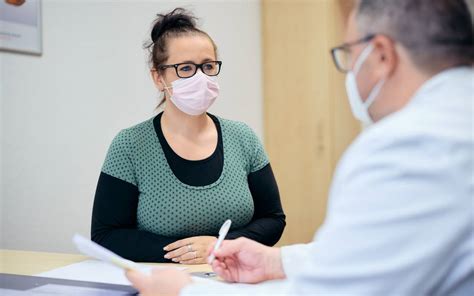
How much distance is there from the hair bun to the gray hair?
3.55 ft

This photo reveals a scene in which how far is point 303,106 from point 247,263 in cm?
217

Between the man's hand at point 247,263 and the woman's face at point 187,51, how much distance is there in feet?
2.44

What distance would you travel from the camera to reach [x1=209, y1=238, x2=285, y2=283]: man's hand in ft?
3.64

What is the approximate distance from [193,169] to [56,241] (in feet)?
2.49

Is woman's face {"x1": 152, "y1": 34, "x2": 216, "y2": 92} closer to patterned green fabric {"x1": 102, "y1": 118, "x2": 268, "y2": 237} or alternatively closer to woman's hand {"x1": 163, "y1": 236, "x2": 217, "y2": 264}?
patterned green fabric {"x1": 102, "y1": 118, "x2": 268, "y2": 237}

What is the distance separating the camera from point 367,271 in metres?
0.63

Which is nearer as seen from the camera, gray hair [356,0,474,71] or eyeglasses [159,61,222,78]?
gray hair [356,0,474,71]

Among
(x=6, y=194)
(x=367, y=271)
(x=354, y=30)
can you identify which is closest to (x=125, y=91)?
(x=6, y=194)

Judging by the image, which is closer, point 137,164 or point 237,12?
point 137,164

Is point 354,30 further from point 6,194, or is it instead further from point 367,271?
point 6,194

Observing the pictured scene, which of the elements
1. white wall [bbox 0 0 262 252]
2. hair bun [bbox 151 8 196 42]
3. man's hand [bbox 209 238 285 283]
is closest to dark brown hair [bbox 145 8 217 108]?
hair bun [bbox 151 8 196 42]

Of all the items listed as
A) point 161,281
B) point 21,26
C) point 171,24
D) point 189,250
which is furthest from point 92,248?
point 21,26

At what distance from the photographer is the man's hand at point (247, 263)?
1.11 meters

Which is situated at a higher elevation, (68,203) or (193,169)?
(193,169)
